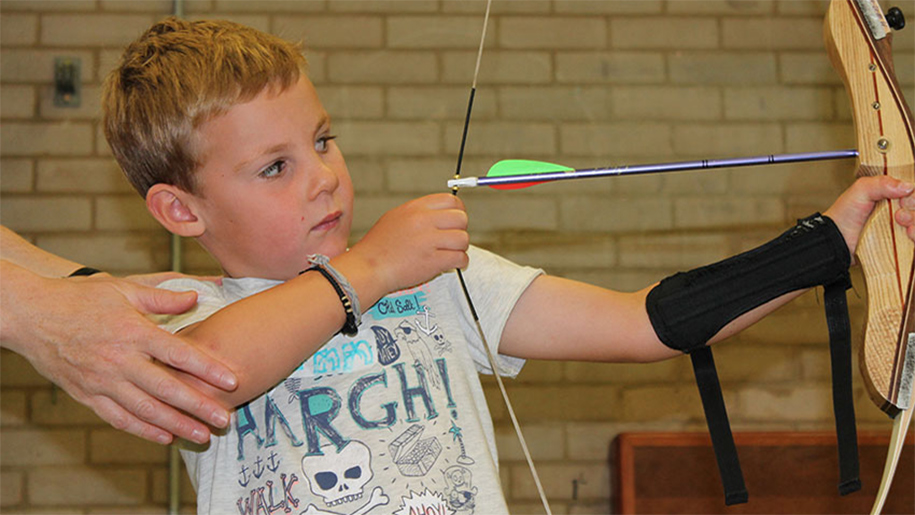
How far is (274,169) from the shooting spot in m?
1.12

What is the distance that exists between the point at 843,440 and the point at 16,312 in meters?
0.93

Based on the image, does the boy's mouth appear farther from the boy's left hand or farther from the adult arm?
the boy's left hand

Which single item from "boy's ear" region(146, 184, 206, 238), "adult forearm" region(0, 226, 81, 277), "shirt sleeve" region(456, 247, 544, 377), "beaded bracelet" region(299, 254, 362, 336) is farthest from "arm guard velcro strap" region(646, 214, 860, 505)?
"adult forearm" region(0, 226, 81, 277)

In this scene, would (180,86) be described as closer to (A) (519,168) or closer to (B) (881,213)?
(A) (519,168)

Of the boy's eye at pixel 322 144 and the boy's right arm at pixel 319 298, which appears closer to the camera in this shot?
the boy's right arm at pixel 319 298

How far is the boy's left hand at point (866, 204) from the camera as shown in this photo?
3.21 ft

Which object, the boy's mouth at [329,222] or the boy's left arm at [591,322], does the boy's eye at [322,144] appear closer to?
the boy's mouth at [329,222]

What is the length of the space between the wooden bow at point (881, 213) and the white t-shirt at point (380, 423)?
0.40 metres

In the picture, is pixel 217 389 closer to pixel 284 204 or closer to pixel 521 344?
pixel 284 204

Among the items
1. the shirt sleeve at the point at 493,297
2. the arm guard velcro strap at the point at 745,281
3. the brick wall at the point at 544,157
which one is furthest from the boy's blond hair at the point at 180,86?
the brick wall at the point at 544,157

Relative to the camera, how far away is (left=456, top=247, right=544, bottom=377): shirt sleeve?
1.16 meters

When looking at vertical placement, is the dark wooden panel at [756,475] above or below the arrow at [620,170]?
below

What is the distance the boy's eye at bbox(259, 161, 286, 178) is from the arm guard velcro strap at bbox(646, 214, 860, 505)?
1.57 feet

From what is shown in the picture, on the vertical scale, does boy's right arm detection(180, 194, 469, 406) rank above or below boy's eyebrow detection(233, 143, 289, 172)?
below
